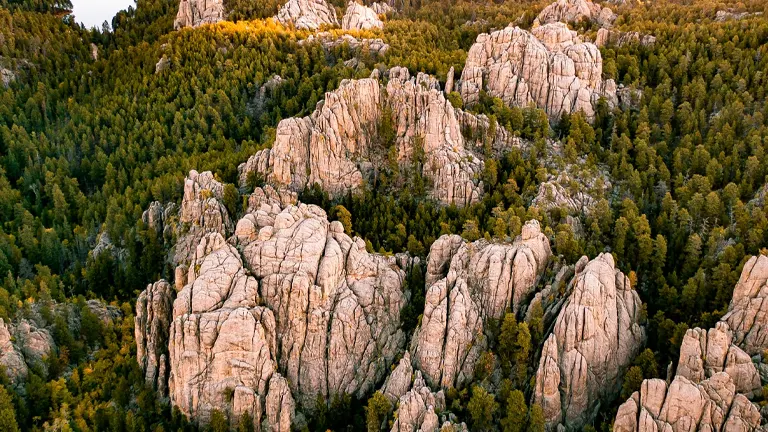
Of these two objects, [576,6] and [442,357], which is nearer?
[442,357]

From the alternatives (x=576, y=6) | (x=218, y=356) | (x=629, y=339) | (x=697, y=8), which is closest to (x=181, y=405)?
(x=218, y=356)

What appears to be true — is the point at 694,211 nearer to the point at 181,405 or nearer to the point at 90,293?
the point at 181,405

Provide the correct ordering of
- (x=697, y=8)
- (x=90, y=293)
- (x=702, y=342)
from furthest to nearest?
(x=697, y=8)
(x=90, y=293)
(x=702, y=342)

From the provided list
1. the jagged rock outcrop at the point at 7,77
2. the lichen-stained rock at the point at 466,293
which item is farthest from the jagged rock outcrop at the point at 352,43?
the lichen-stained rock at the point at 466,293

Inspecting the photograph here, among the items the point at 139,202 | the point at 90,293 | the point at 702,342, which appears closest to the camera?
the point at 702,342

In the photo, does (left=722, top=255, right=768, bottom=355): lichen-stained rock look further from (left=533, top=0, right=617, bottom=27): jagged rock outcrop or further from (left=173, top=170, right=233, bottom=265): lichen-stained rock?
(left=533, top=0, right=617, bottom=27): jagged rock outcrop

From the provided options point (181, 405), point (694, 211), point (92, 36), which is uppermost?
point (92, 36)

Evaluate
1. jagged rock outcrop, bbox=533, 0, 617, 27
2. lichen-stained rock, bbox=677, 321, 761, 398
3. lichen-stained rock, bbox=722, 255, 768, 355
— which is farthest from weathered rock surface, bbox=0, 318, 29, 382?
jagged rock outcrop, bbox=533, 0, 617, 27
